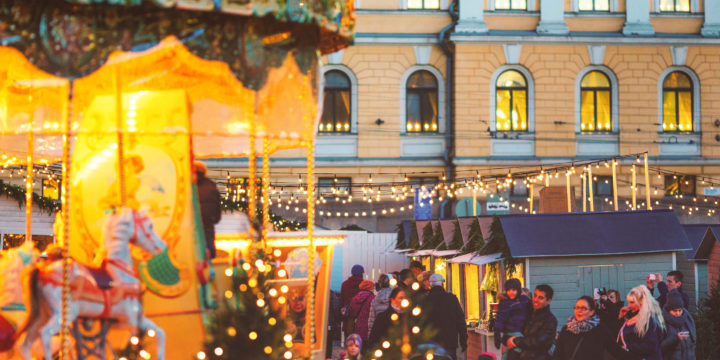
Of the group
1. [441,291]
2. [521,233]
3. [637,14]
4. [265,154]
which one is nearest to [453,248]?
[521,233]

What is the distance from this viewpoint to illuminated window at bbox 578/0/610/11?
34844 mm

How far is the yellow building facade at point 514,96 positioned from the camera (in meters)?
34.2

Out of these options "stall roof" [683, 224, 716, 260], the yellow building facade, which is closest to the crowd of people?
"stall roof" [683, 224, 716, 260]

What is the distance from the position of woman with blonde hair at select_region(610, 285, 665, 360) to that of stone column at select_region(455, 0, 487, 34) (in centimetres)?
2392

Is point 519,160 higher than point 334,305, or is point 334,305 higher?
point 519,160

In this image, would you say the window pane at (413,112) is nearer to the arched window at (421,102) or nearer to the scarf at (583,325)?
the arched window at (421,102)

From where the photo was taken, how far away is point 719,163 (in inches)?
1366

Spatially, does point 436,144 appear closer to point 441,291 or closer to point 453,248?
point 453,248

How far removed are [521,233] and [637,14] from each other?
20.7 meters

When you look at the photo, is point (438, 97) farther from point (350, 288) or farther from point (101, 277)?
point (101, 277)

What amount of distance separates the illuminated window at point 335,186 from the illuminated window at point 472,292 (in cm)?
1447

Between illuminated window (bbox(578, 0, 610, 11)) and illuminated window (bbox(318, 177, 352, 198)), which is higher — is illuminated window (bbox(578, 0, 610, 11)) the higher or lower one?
the higher one

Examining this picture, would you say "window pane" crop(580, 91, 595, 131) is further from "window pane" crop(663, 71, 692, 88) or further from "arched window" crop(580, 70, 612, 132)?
"window pane" crop(663, 71, 692, 88)

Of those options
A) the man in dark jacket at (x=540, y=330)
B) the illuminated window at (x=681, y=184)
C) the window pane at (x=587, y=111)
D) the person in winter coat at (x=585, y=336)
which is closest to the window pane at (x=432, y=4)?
the window pane at (x=587, y=111)
